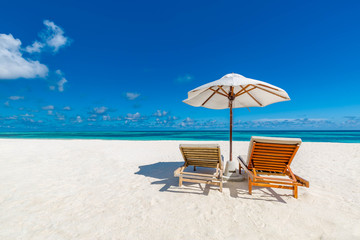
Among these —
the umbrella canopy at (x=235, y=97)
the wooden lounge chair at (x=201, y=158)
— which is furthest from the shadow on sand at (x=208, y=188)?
the umbrella canopy at (x=235, y=97)

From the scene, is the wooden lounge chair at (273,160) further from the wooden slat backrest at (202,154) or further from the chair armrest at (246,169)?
the wooden slat backrest at (202,154)

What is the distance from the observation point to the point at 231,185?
3.75 meters

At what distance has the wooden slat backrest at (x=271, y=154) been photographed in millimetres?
3162

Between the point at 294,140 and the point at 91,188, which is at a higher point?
the point at 294,140

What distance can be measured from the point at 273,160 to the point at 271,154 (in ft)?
0.54

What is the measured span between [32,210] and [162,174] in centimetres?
276

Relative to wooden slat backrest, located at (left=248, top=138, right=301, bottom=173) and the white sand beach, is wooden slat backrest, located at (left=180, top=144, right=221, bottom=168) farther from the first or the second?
wooden slat backrest, located at (left=248, top=138, right=301, bottom=173)

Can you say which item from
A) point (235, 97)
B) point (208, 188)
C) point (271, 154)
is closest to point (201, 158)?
point (208, 188)

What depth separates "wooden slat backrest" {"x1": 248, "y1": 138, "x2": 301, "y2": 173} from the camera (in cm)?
316

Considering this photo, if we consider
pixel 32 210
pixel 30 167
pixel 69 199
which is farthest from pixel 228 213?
pixel 30 167

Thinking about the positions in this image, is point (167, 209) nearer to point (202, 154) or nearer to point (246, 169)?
point (202, 154)

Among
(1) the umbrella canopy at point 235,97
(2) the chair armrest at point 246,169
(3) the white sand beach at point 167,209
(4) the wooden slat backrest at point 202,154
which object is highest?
(1) the umbrella canopy at point 235,97

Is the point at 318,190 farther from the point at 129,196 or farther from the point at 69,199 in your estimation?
the point at 69,199

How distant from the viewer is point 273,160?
3.37m
